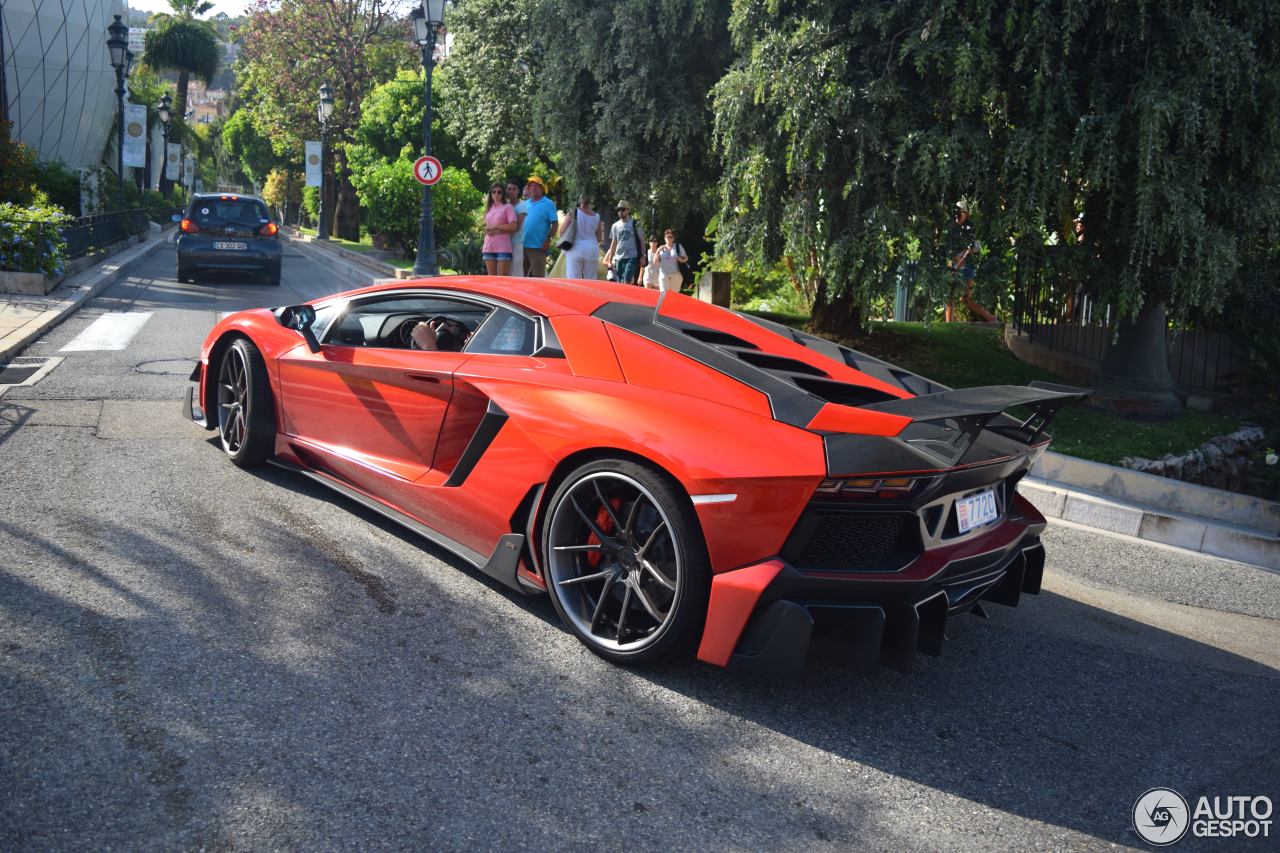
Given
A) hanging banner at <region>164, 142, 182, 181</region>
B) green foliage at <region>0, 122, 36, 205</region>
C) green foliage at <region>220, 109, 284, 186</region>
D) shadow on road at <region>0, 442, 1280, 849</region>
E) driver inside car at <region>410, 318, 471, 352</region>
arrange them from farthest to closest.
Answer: green foliage at <region>220, 109, 284, 186</region>, hanging banner at <region>164, 142, 182, 181</region>, green foliage at <region>0, 122, 36, 205</region>, driver inside car at <region>410, 318, 471, 352</region>, shadow on road at <region>0, 442, 1280, 849</region>

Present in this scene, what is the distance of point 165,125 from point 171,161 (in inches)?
814

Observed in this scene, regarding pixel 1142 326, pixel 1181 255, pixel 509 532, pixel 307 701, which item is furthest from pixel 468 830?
pixel 1142 326

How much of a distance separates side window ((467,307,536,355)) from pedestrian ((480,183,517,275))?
36.9 ft

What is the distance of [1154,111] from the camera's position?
25.5 feet

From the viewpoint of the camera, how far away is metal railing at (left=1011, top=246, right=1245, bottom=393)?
9.16 m

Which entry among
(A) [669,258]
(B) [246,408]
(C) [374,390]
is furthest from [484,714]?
(A) [669,258]

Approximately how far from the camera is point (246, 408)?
19.5 ft

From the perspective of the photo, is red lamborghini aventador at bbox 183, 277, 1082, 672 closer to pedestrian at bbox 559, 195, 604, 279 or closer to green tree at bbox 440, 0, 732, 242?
green tree at bbox 440, 0, 732, 242

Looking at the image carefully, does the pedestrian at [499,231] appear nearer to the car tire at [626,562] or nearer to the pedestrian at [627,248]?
the pedestrian at [627,248]

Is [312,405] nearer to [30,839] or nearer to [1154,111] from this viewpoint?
[30,839]

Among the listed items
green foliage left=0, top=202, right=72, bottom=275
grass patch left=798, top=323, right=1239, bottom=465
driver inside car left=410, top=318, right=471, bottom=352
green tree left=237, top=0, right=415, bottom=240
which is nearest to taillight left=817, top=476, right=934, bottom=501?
driver inside car left=410, top=318, right=471, bottom=352

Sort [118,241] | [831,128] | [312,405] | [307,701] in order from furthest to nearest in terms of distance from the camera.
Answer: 1. [118,241]
2. [831,128]
3. [312,405]
4. [307,701]

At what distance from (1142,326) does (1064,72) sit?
8.14ft

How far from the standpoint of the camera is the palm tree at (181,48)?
219 ft
